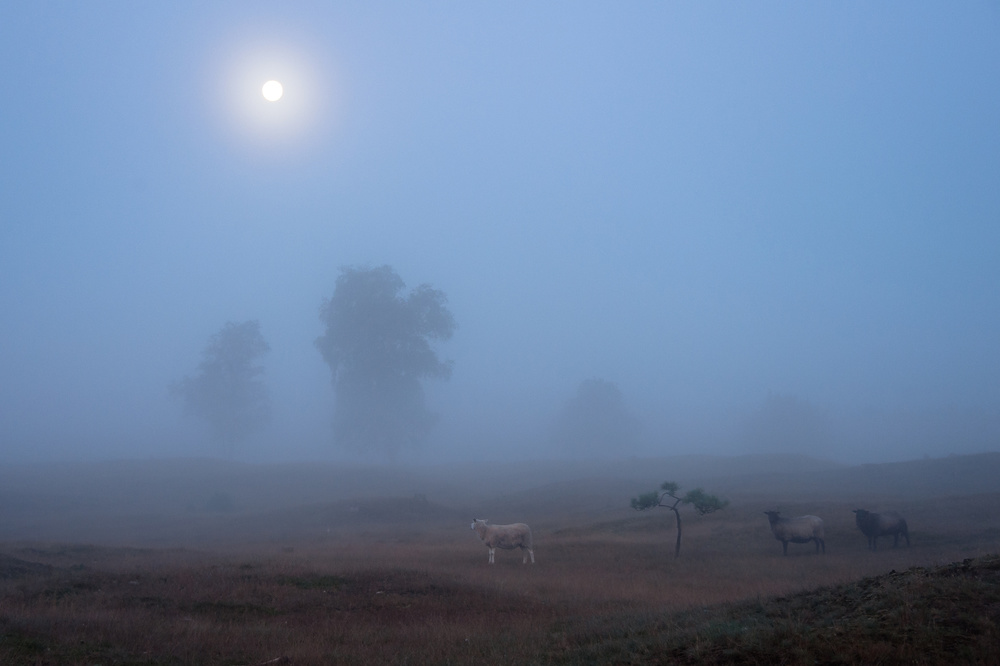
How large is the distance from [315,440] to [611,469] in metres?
94.9

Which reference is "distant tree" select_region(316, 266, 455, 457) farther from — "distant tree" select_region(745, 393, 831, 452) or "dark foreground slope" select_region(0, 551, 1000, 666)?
"distant tree" select_region(745, 393, 831, 452)

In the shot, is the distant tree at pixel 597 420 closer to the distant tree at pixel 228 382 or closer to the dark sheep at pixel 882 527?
the distant tree at pixel 228 382

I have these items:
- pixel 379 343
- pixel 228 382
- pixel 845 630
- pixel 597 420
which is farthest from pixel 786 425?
pixel 845 630

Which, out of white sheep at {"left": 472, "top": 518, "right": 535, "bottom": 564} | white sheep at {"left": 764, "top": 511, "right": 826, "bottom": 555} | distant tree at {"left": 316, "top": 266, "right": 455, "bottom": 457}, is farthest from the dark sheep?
distant tree at {"left": 316, "top": 266, "right": 455, "bottom": 457}

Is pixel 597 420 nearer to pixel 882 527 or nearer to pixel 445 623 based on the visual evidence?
pixel 882 527

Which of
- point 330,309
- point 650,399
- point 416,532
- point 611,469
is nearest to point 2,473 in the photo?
point 330,309

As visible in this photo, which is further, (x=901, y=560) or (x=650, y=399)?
(x=650, y=399)

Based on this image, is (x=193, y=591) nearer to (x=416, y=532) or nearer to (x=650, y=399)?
(x=416, y=532)

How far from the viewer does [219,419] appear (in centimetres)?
7531

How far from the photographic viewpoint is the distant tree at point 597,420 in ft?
321

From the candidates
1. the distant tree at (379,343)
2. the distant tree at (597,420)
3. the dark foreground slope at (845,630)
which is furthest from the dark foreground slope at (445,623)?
the distant tree at (597,420)

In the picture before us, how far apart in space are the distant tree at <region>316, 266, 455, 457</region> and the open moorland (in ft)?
82.1

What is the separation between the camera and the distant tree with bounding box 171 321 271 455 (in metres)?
74.4

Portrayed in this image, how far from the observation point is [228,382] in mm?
74500
